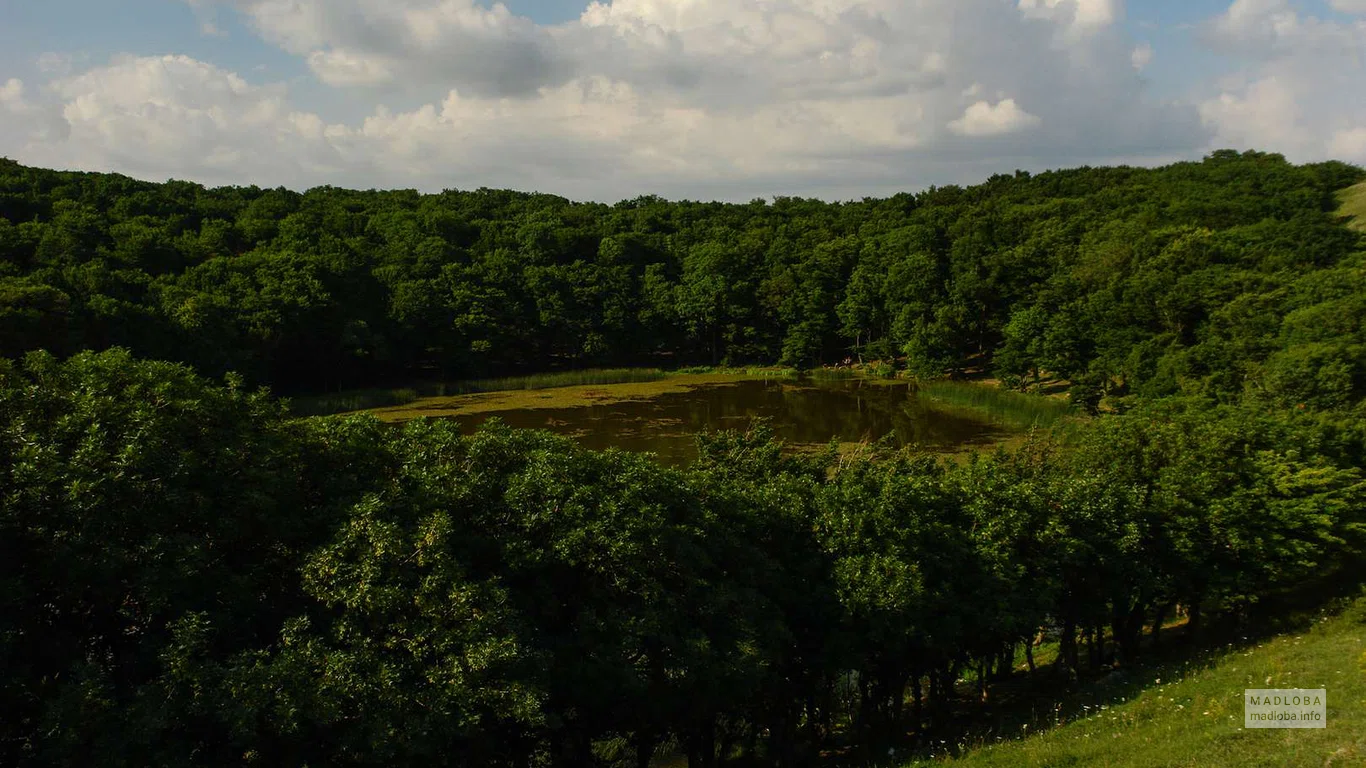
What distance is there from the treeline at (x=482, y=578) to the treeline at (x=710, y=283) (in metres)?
19.4

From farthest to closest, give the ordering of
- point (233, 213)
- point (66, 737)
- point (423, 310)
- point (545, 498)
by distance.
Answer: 1. point (233, 213)
2. point (423, 310)
3. point (545, 498)
4. point (66, 737)

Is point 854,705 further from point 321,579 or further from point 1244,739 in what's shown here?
point 321,579

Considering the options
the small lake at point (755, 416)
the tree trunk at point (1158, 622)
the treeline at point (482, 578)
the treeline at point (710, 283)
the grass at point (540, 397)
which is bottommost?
the tree trunk at point (1158, 622)

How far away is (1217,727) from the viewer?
461 inches

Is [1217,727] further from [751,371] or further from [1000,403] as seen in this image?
[751,371]

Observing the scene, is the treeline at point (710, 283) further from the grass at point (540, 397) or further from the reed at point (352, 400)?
the grass at point (540, 397)

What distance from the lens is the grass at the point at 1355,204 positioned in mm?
65312

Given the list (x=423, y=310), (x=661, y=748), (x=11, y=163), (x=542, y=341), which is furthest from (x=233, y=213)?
(x=661, y=748)

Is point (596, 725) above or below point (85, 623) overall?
below

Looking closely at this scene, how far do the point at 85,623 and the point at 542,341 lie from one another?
61.7 m

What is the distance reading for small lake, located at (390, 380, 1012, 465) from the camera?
1657 inches

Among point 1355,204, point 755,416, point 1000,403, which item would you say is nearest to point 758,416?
point 755,416

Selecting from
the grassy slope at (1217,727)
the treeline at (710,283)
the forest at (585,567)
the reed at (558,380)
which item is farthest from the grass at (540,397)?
the grassy slope at (1217,727)

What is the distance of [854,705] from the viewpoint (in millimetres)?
19766
